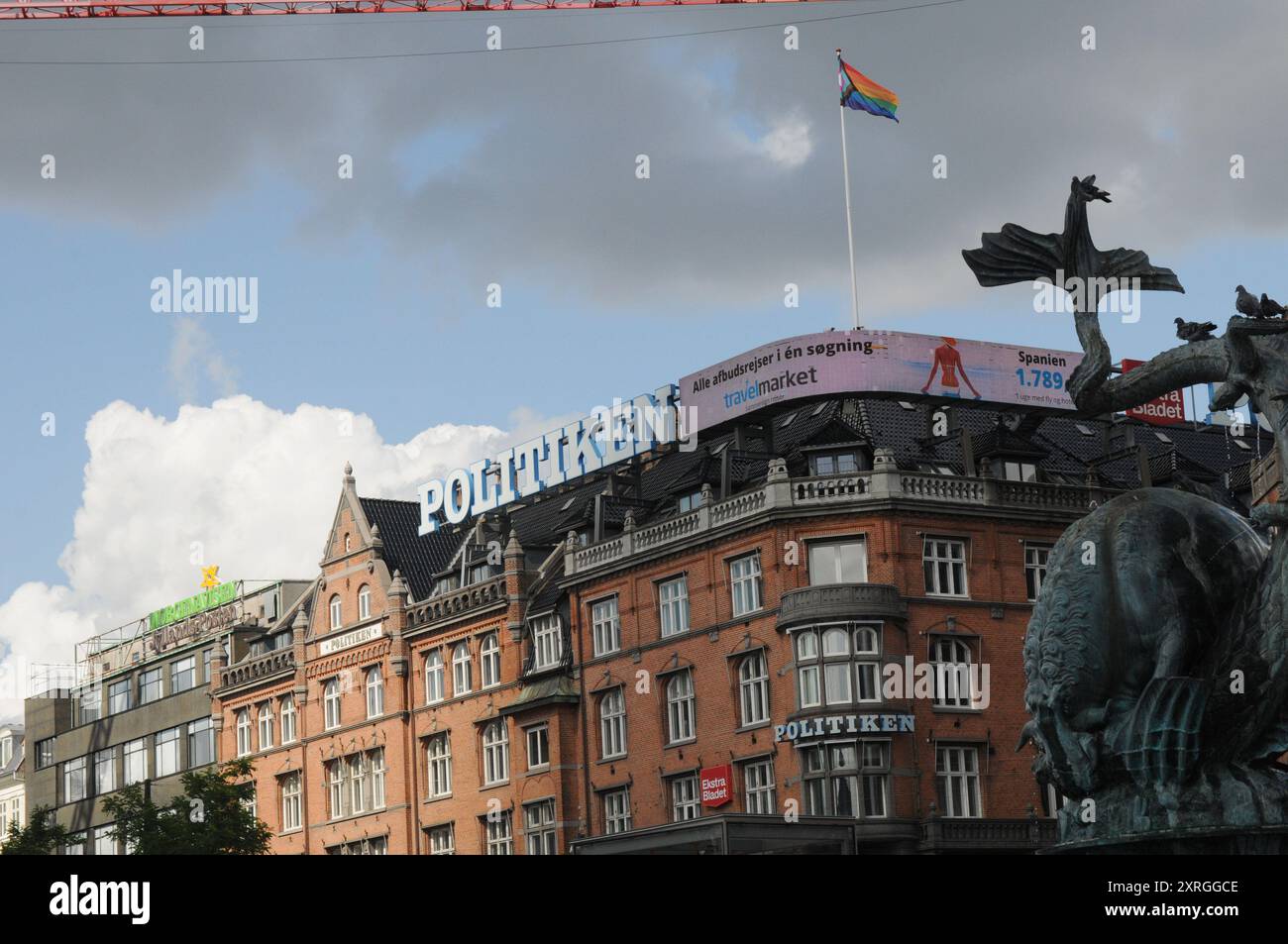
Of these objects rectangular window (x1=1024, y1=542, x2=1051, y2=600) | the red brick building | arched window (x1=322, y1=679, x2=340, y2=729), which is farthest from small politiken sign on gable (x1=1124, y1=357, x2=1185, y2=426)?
arched window (x1=322, y1=679, x2=340, y2=729)

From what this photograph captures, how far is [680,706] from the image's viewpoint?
64.6m

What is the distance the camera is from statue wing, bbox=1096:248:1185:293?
25.3m

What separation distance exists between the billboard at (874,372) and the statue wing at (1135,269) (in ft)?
130

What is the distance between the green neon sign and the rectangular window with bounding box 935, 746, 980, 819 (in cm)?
4854

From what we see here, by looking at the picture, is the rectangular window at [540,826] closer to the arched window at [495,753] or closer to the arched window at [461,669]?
the arched window at [495,753]

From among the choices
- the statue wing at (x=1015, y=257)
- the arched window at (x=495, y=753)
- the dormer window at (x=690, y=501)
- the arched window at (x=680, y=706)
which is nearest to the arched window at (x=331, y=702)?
the arched window at (x=495, y=753)

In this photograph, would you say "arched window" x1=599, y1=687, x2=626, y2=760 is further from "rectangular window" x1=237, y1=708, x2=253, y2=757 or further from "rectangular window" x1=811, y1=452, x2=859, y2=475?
"rectangular window" x1=237, y1=708, x2=253, y2=757

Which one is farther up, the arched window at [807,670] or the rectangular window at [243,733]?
the rectangular window at [243,733]

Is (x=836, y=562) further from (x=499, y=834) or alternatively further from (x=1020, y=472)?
(x=499, y=834)

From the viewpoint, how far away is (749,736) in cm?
6156

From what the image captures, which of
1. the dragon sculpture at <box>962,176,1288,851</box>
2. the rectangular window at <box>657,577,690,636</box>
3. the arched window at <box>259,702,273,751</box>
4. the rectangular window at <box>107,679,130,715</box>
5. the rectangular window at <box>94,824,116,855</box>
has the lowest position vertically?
the dragon sculpture at <box>962,176,1288,851</box>

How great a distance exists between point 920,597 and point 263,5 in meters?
37.0

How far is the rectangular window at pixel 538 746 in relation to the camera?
228 ft
